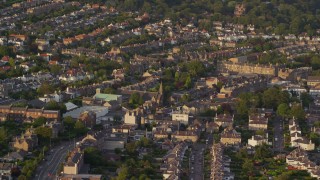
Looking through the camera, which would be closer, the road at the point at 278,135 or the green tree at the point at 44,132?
the green tree at the point at 44,132

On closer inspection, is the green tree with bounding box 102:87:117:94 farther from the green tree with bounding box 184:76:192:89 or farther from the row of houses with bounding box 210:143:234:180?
the row of houses with bounding box 210:143:234:180

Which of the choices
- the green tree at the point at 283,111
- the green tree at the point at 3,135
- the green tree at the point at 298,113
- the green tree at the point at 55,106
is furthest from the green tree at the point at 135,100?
the green tree at the point at 3,135

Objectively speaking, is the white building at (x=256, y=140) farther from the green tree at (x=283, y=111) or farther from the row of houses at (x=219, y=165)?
the green tree at (x=283, y=111)


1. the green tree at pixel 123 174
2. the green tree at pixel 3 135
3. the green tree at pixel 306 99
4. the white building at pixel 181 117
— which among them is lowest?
the green tree at pixel 306 99

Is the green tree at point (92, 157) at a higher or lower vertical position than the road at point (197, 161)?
higher

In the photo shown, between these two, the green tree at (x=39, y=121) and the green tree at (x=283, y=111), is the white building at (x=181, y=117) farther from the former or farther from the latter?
the green tree at (x=39, y=121)

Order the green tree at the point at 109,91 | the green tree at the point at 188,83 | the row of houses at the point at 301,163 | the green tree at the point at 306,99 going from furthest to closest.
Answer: the green tree at the point at 188,83 → the green tree at the point at 109,91 → the green tree at the point at 306,99 → the row of houses at the point at 301,163

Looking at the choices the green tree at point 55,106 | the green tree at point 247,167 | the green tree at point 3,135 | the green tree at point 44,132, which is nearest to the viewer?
the green tree at point 247,167
